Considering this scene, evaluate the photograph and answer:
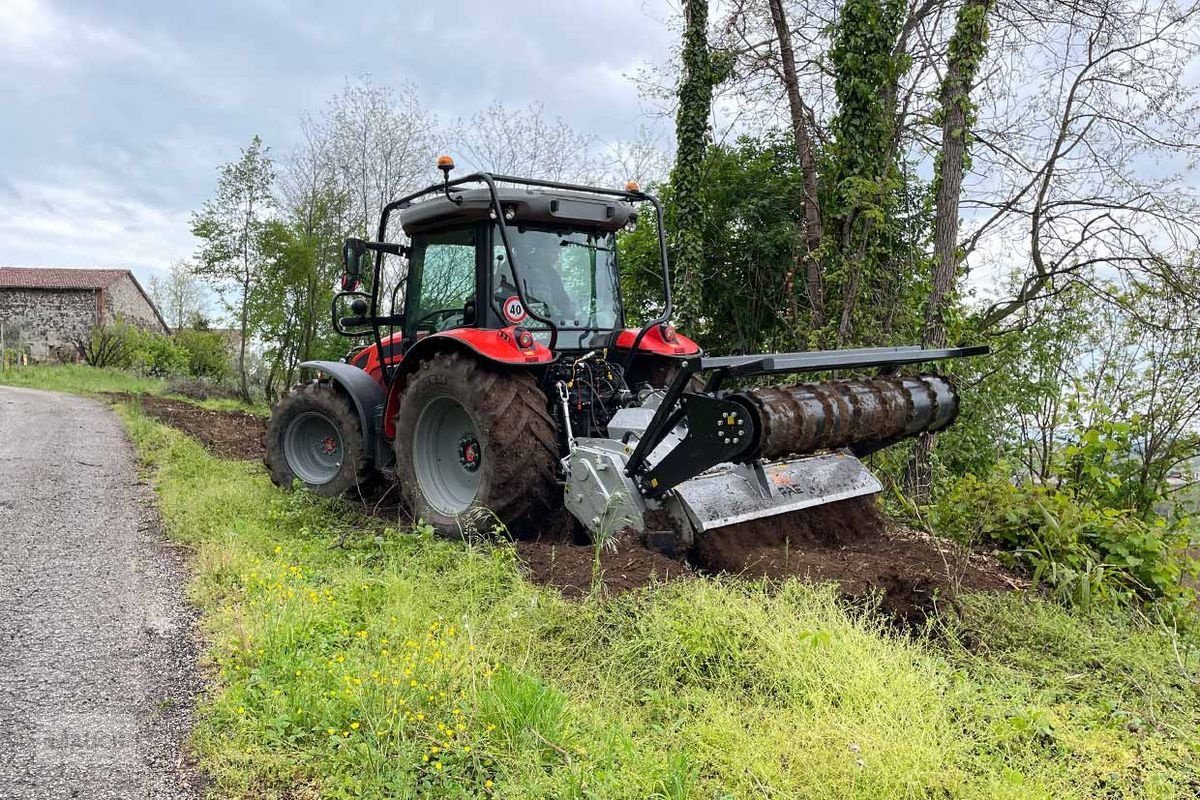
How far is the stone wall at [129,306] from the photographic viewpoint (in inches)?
1351

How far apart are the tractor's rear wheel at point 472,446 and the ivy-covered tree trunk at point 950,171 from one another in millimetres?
4450

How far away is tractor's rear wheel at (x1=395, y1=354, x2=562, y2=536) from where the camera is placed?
4.78 meters

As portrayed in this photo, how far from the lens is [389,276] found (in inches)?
604

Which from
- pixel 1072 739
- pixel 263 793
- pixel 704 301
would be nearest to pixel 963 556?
pixel 1072 739

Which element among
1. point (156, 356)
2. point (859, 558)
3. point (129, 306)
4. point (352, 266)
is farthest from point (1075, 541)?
point (129, 306)

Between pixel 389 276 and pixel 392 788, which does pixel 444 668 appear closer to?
pixel 392 788

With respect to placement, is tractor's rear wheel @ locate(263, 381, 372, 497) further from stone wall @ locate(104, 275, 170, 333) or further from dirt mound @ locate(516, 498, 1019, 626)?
stone wall @ locate(104, 275, 170, 333)

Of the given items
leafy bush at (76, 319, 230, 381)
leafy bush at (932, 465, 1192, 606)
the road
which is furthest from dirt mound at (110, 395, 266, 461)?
leafy bush at (76, 319, 230, 381)

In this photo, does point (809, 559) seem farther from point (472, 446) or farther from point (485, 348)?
point (472, 446)

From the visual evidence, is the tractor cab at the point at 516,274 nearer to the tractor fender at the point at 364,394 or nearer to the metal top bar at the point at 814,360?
the tractor fender at the point at 364,394

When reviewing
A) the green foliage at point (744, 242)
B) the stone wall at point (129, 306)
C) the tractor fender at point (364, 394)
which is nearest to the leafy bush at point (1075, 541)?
the tractor fender at point (364, 394)

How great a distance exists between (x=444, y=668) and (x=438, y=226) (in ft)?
11.0

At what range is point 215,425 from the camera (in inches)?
470

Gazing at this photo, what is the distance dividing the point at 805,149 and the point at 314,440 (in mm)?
7513
